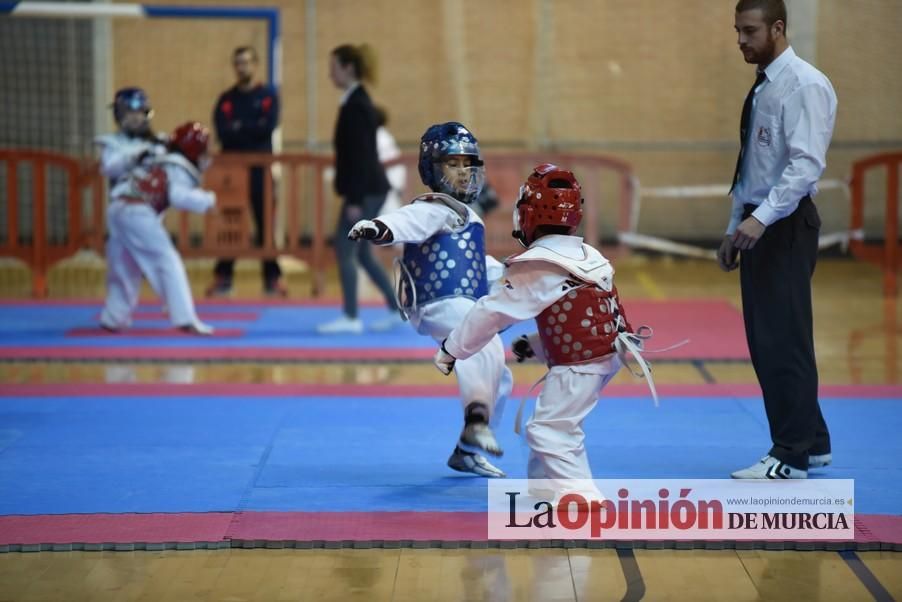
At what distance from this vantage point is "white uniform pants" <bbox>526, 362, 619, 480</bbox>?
504 cm

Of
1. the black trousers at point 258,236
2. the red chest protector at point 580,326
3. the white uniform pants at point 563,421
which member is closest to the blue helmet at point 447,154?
the red chest protector at point 580,326

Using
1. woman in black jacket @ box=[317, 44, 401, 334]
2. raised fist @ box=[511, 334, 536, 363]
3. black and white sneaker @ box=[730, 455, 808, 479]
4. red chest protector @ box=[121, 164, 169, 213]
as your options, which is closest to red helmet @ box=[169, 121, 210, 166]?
red chest protector @ box=[121, 164, 169, 213]

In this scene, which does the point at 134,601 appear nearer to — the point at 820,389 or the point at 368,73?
the point at 820,389

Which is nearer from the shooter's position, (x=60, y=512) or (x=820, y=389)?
(x=60, y=512)

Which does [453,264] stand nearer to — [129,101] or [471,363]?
[471,363]

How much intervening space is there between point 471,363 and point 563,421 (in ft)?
2.20

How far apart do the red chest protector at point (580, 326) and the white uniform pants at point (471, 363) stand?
56cm

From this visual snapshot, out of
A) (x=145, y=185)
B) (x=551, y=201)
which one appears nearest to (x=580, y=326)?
(x=551, y=201)

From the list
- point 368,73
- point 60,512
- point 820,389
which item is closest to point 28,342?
point 368,73

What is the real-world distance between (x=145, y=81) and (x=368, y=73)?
23.5 feet

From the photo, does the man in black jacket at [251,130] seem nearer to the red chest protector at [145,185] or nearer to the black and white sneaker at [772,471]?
the red chest protector at [145,185]

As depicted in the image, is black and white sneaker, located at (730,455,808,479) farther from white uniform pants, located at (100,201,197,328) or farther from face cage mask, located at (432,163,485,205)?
white uniform pants, located at (100,201,197,328)

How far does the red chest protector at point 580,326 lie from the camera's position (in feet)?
16.5

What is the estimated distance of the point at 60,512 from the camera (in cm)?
511
